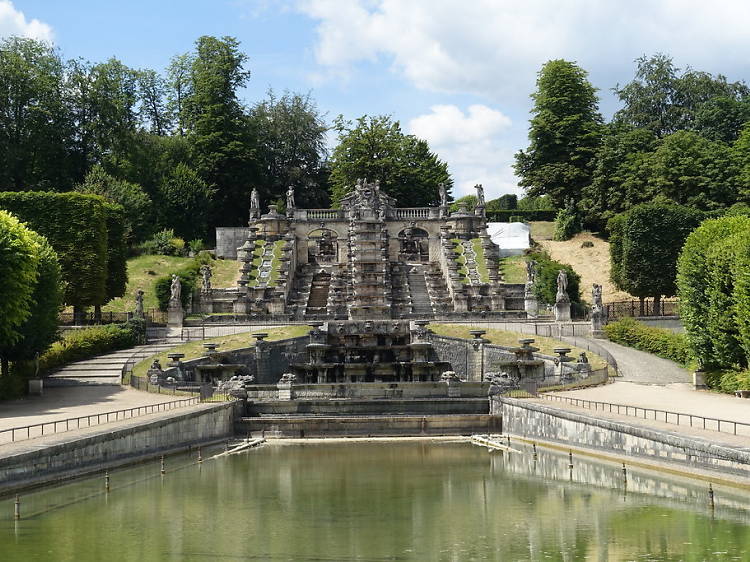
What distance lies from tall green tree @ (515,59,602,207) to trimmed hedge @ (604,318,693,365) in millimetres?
40331

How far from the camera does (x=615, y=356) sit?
171ft

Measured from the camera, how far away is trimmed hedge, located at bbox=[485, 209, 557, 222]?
99.9 metres

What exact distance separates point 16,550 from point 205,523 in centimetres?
469

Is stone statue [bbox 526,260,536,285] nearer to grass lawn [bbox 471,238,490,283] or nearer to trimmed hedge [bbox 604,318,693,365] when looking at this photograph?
grass lawn [bbox 471,238,490,283]

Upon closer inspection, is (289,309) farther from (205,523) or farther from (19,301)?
(205,523)

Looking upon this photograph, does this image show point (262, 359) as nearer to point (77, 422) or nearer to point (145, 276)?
point (77, 422)

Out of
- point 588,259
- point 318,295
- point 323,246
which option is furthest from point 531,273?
point 323,246

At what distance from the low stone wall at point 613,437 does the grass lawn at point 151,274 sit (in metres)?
38.5

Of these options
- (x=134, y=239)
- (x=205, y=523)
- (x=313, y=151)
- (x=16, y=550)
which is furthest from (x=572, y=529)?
(x=313, y=151)

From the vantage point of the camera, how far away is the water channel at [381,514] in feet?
70.5

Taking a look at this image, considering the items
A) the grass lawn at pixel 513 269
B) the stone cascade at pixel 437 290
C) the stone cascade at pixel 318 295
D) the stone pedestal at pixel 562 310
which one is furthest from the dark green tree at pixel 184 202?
the stone pedestal at pixel 562 310

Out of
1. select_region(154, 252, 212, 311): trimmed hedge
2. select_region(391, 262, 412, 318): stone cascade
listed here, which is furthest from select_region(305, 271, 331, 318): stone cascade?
select_region(154, 252, 212, 311): trimmed hedge

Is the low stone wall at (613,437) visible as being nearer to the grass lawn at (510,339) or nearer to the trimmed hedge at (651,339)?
the grass lawn at (510,339)

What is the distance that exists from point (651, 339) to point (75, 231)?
124 feet
